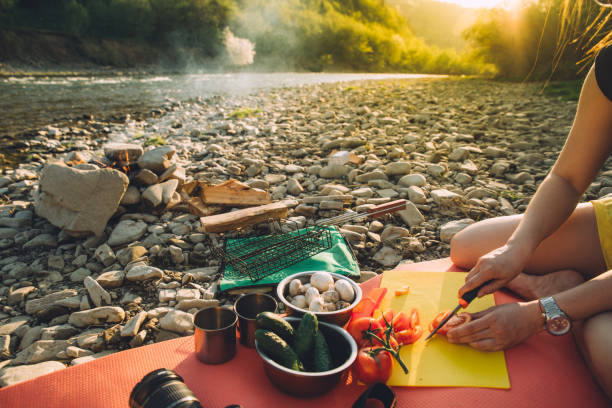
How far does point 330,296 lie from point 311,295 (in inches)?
3.5

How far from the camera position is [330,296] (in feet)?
5.52

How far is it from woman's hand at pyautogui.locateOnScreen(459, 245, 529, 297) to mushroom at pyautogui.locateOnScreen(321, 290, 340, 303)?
529 millimetres

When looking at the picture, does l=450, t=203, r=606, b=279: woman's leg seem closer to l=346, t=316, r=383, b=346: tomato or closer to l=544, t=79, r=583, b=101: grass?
l=346, t=316, r=383, b=346: tomato

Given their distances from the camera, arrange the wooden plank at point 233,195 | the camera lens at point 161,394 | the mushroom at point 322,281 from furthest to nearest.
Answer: the wooden plank at point 233,195, the mushroom at point 322,281, the camera lens at point 161,394

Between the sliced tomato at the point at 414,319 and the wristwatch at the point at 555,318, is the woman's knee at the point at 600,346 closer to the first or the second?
the wristwatch at the point at 555,318

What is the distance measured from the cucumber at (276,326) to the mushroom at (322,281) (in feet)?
1.21

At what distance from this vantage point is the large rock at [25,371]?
1.57 metres

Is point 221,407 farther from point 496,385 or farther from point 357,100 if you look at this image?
point 357,100

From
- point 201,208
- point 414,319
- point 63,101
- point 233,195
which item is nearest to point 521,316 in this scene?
point 414,319

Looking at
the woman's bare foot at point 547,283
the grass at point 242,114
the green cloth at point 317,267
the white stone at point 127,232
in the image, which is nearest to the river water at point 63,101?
the grass at point 242,114

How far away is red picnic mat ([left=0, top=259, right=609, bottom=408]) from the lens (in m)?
1.39

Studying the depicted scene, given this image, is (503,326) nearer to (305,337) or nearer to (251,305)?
(305,337)

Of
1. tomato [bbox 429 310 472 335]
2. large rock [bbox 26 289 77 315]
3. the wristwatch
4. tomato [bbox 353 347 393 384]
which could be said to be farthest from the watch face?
large rock [bbox 26 289 77 315]

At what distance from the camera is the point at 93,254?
2.67 metres
